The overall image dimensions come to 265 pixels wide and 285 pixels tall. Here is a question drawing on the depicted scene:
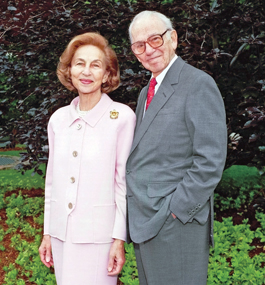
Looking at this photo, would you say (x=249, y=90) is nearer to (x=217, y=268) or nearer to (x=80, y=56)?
(x=217, y=268)

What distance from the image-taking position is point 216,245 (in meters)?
4.61

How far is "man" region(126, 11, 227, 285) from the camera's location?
6.76 ft

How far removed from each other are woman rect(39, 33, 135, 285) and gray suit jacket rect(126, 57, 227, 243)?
0.11 m

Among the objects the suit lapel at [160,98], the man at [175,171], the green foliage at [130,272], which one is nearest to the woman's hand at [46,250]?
the man at [175,171]

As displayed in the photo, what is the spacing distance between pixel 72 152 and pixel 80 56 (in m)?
0.59

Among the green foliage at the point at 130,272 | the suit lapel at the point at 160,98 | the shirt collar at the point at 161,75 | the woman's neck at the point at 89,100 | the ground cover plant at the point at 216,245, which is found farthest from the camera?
the ground cover plant at the point at 216,245

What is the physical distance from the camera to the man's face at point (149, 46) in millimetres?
2299

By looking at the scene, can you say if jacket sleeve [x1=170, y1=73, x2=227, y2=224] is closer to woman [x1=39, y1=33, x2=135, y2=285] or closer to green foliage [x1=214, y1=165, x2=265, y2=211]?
woman [x1=39, y1=33, x2=135, y2=285]

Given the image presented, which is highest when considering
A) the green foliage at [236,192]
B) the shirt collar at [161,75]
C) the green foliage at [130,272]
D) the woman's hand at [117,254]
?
the shirt collar at [161,75]

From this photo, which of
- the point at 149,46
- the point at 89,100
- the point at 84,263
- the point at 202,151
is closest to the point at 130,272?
the point at 84,263

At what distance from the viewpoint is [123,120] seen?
234 centimetres

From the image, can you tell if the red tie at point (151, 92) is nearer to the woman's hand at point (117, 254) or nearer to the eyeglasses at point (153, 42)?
the eyeglasses at point (153, 42)

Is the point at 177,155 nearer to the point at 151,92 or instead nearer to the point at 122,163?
the point at 122,163

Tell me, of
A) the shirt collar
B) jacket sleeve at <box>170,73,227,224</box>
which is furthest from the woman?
jacket sleeve at <box>170,73,227,224</box>
